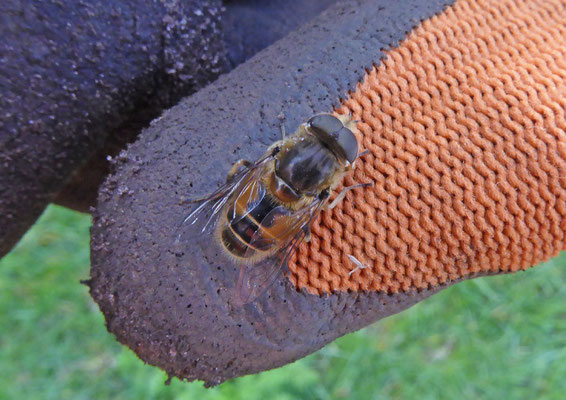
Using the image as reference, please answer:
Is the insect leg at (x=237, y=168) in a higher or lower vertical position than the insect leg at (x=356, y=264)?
higher

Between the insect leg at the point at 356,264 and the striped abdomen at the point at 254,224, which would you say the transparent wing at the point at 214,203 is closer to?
the striped abdomen at the point at 254,224

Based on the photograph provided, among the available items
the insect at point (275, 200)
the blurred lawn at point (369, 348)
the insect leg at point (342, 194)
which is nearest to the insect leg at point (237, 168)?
the insect at point (275, 200)

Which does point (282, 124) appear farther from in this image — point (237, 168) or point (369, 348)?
point (369, 348)

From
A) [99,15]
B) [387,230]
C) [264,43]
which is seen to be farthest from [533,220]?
[99,15]

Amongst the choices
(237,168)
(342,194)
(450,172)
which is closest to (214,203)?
(237,168)

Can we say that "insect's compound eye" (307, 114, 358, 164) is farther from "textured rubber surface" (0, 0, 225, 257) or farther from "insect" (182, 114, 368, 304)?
"textured rubber surface" (0, 0, 225, 257)

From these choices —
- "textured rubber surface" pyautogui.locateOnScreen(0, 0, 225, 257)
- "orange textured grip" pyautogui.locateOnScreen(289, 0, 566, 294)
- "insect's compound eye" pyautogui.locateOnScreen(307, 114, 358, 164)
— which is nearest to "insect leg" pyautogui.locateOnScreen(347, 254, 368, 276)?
"orange textured grip" pyautogui.locateOnScreen(289, 0, 566, 294)

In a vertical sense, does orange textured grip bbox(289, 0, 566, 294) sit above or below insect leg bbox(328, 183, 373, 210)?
below
